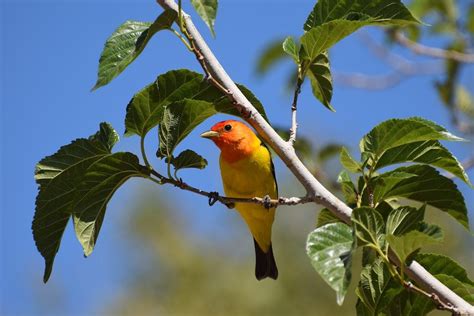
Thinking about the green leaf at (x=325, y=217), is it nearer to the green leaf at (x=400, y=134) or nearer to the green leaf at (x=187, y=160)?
the green leaf at (x=400, y=134)

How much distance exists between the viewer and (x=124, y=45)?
2.24m

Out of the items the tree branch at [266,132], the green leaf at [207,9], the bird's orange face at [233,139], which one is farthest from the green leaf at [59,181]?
the bird's orange face at [233,139]

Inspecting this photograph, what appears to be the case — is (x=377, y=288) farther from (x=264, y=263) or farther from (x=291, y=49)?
(x=264, y=263)

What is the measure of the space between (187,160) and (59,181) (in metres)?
0.44

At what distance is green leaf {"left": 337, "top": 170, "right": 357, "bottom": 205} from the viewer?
2.33 meters

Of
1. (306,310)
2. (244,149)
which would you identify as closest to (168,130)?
(244,149)

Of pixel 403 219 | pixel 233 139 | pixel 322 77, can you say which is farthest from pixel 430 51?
pixel 403 219

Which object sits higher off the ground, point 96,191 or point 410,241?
point 96,191

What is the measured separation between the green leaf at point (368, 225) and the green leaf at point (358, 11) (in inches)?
25.9

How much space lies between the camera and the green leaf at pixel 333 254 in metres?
1.76

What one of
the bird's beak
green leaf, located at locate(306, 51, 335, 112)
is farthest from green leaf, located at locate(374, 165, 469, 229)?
the bird's beak

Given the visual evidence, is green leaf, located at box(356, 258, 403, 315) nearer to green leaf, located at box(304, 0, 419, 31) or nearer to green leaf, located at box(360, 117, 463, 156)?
green leaf, located at box(360, 117, 463, 156)

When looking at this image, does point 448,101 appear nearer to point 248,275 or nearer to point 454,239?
point 454,239

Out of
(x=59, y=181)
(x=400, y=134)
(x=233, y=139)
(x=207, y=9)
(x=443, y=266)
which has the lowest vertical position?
(x=443, y=266)
